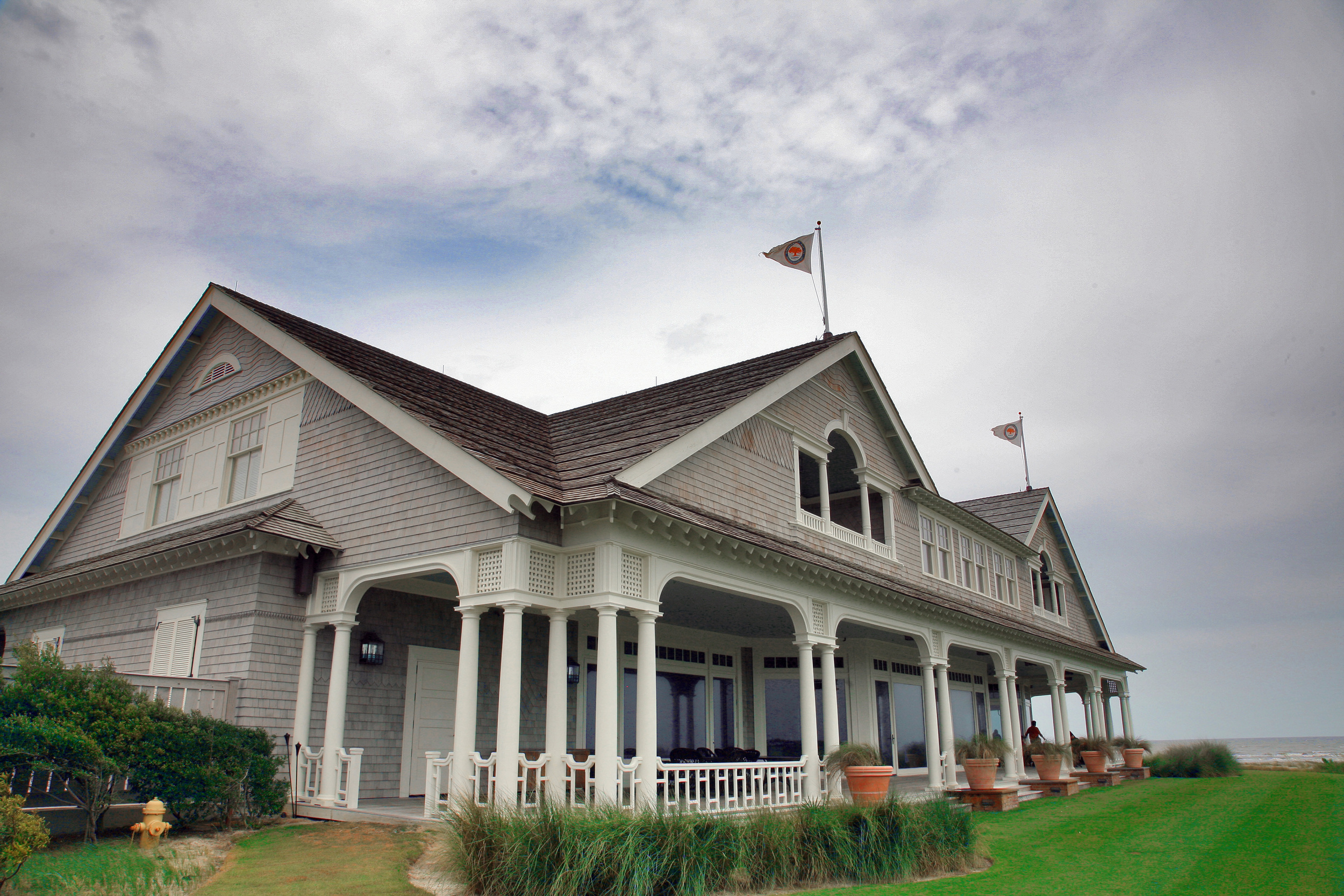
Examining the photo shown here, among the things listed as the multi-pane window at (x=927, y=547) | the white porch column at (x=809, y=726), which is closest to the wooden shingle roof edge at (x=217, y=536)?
the white porch column at (x=809, y=726)

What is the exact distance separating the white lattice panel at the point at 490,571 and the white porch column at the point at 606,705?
1.13 m

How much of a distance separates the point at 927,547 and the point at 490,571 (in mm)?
12471

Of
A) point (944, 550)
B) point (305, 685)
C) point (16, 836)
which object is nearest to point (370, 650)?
point (305, 685)

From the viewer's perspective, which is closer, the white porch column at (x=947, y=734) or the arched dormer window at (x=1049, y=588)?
the white porch column at (x=947, y=734)

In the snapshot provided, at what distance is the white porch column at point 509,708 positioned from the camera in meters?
8.99

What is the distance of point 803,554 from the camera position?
12500mm

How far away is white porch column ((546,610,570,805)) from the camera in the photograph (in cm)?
923

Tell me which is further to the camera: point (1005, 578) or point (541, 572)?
point (1005, 578)

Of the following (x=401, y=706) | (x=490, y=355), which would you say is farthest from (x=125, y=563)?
(x=490, y=355)

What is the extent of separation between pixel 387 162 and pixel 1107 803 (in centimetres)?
1894

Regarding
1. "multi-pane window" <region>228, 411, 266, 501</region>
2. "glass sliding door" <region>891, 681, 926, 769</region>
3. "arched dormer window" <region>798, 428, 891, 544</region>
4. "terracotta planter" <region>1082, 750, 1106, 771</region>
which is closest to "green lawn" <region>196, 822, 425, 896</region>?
"multi-pane window" <region>228, 411, 266, 501</region>

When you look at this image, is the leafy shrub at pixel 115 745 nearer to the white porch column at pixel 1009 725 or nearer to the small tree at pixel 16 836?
the small tree at pixel 16 836

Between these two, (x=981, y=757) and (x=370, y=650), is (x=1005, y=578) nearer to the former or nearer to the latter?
(x=981, y=757)

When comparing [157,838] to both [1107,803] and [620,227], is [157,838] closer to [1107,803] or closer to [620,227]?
[1107,803]
